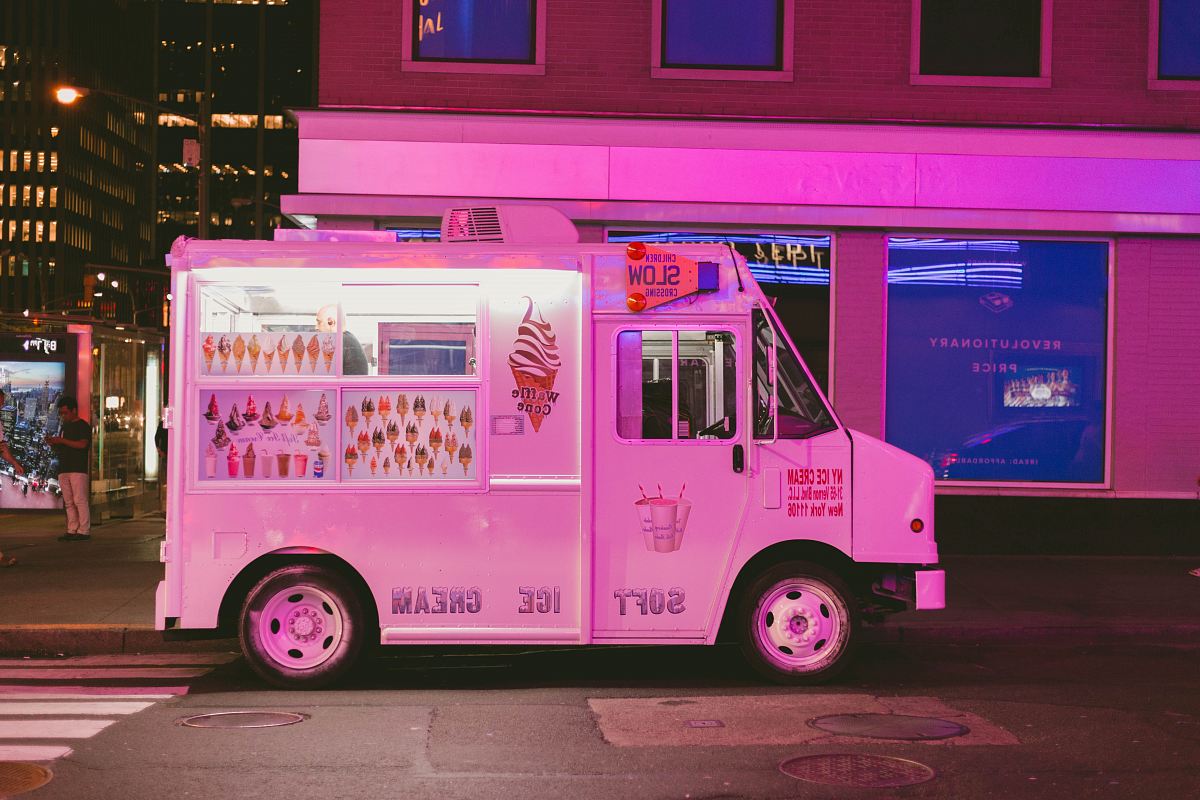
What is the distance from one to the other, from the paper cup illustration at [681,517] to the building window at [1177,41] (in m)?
9.92

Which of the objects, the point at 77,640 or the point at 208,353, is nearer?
the point at 208,353

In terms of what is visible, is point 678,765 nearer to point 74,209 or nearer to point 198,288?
point 198,288

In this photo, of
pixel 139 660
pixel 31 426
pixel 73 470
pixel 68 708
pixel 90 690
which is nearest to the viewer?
pixel 68 708

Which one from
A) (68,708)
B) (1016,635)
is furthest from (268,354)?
(1016,635)

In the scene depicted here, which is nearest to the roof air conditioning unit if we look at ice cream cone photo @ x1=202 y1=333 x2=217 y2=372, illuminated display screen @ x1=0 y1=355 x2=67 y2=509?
ice cream cone photo @ x1=202 y1=333 x2=217 y2=372

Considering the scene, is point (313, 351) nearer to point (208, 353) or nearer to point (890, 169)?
point (208, 353)

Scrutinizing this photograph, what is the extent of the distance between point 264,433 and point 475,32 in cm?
792

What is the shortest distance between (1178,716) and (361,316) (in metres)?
5.54

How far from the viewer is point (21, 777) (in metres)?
5.97

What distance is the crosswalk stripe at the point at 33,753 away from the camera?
629 cm

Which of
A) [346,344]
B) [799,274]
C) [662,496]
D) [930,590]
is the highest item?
[799,274]

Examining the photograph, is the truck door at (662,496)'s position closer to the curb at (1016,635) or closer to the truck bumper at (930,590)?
the truck bumper at (930,590)

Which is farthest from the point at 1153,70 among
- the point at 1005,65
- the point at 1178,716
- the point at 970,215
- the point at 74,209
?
the point at 74,209

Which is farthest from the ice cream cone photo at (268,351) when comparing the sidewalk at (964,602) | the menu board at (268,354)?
the sidewalk at (964,602)
